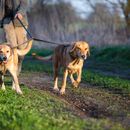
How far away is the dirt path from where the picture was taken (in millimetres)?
8711

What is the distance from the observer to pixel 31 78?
48.4 feet

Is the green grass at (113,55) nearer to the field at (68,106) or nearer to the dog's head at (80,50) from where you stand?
the field at (68,106)

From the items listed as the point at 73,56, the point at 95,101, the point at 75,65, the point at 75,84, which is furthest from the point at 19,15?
the point at 95,101

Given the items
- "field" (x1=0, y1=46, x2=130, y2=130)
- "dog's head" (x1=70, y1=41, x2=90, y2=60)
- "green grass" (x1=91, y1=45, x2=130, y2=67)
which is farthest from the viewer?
"green grass" (x1=91, y1=45, x2=130, y2=67)

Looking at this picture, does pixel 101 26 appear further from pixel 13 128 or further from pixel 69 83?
pixel 13 128

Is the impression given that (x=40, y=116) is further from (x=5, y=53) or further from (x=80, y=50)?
(x=80, y=50)

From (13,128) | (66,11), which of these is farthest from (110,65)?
(66,11)

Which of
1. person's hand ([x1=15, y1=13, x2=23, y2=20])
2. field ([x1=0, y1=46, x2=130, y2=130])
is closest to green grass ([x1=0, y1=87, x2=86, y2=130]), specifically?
field ([x1=0, y1=46, x2=130, y2=130])

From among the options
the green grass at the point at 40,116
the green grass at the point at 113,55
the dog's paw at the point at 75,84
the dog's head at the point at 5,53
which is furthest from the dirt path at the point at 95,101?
the green grass at the point at 113,55

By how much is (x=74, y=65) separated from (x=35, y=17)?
30057mm

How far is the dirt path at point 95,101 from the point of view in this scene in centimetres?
871

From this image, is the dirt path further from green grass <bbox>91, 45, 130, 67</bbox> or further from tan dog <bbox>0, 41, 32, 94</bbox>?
green grass <bbox>91, 45, 130, 67</bbox>

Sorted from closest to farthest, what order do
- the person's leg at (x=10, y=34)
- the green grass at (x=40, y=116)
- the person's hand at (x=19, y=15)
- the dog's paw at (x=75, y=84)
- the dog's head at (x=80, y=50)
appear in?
the green grass at (x=40, y=116)
the dog's head at (x=80, y=50)
the person's hand at (x=19, y=15)
the dog's paw at (x=75, y=84)
the person's leg at (x=10, y=34)

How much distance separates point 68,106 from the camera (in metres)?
9.35
